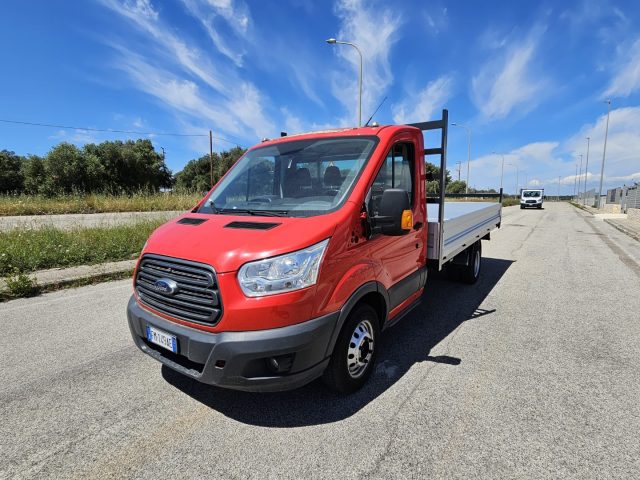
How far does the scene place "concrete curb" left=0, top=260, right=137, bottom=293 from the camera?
5594mm

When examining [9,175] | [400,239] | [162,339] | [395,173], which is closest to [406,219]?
[400,239]

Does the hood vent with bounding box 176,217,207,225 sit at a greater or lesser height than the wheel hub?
greater

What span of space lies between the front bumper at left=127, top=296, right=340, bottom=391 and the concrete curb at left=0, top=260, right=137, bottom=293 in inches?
180

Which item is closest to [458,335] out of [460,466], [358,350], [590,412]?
[590,412]

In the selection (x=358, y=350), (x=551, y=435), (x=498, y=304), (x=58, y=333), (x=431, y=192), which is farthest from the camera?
(x=498, y=304)

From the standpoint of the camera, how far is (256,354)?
2.13 metres

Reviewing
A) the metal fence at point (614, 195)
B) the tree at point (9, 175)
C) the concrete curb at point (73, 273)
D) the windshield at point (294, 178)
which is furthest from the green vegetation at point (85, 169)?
the metal fence at point (614, 195)

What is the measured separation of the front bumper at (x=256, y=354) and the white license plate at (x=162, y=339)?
1.6 inches

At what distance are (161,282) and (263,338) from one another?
0.88 metres

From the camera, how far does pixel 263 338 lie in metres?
2.14

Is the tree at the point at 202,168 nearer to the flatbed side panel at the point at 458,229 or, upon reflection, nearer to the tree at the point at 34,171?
the tree at the point at 34,171

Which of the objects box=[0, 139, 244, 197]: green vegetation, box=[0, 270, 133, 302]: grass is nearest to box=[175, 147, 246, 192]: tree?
box=[0, 139, 244, 197]: green vegetation

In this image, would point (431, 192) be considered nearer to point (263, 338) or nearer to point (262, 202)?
point (262, 202)

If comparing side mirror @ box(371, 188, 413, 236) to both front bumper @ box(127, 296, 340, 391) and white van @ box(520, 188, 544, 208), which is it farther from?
white van @ box(520, 188, 544, 208)
